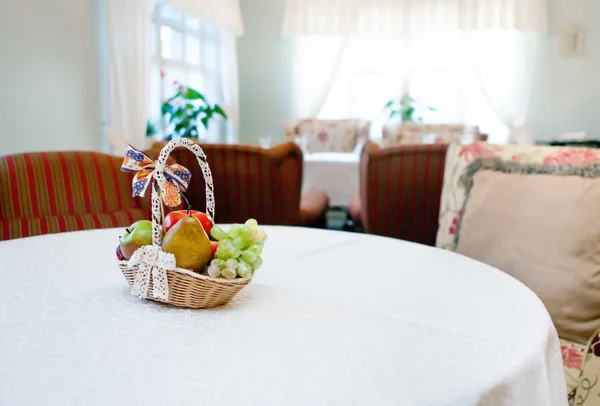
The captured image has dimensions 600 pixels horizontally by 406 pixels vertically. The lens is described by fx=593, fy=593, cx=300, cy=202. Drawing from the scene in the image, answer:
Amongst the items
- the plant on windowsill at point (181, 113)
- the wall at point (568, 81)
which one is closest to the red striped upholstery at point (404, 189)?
the plant on windowsill at point (181, 113)

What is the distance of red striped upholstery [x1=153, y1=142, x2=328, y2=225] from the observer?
93.4 inches

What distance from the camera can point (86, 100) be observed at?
3701mm

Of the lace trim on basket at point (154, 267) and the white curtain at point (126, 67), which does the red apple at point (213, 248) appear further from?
the white curtain at point (126, 67)

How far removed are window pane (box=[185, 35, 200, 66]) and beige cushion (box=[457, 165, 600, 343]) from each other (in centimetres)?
407

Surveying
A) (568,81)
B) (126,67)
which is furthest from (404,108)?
(126,67)

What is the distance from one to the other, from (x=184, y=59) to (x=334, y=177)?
1.74 metres

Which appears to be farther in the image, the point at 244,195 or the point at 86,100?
the point at 86,100

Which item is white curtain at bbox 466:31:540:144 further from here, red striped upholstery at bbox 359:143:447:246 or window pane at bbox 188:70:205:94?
red striped upholstery at bbox 359:143:447:246

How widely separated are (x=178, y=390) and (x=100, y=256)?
2.19ft

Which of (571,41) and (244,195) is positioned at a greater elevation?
(571,41)

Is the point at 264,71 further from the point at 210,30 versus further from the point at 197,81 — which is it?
the point at 197,81

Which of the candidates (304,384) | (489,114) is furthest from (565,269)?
(489,114)

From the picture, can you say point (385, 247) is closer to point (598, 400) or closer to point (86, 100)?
point (598, 400)

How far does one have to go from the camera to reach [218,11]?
17.5ft
